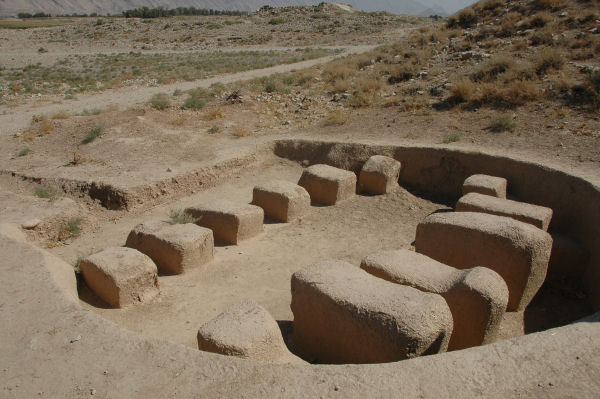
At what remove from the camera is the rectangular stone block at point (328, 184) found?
309 inches

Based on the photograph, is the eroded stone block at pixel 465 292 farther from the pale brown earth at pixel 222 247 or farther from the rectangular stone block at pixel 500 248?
the rectangular stone block at pixel 500 248

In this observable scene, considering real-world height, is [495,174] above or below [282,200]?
above

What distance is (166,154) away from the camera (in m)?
9.25

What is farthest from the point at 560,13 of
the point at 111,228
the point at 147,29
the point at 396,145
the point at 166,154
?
the point at 147,29

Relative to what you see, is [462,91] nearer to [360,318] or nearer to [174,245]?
[174,245]

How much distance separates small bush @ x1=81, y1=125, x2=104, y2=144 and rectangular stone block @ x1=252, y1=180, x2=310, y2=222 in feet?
15.7

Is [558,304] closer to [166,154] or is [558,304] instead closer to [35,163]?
[166,154]

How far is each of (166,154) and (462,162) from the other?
5979 millimetres

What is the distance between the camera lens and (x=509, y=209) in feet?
18.5

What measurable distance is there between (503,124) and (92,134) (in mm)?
8933

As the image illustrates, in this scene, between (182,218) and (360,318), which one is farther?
(182,218)

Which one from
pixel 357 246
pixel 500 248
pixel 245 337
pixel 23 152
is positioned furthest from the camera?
pixel 23 152

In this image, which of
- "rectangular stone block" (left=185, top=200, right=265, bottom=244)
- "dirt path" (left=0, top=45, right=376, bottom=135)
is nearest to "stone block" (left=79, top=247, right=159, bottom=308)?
"rectangular stone block" (left=185, top=200, right=265, bottom=244)

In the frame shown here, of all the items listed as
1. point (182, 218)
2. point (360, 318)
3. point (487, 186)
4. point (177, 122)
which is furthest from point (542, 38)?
point (360, 318)
